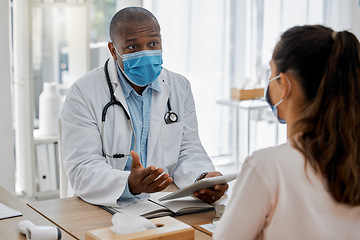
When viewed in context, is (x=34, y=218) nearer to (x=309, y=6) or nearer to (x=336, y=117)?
(x=336, y=117)

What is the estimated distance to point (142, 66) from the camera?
2084 mm

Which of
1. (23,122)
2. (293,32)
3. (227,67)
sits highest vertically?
(293,32)

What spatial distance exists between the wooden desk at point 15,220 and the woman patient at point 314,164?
0.67 meters

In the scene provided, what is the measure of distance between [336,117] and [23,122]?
2.95 metres

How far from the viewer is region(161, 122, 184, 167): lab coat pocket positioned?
2.17 m

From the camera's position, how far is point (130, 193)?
1829 millimetres

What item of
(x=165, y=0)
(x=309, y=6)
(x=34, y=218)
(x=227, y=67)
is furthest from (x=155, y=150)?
(x=309, y=6)

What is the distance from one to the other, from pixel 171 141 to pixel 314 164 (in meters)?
1.15

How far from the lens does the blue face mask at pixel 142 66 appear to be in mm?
2080

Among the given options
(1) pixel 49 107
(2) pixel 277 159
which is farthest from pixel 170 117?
(1) pixel 49 107

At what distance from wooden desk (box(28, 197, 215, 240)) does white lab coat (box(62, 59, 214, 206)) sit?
51mm

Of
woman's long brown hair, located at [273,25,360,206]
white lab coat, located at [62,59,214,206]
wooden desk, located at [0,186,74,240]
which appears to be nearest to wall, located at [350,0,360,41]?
white lab coat, located at [62,59,214,206]

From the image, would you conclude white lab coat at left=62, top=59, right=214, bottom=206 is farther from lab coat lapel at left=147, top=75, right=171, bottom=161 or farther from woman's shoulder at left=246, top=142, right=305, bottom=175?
woman's shoulder at left=246, top=142, right=305, bottom=175

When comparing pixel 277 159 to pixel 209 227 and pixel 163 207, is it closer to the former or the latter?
pixel 209 227
